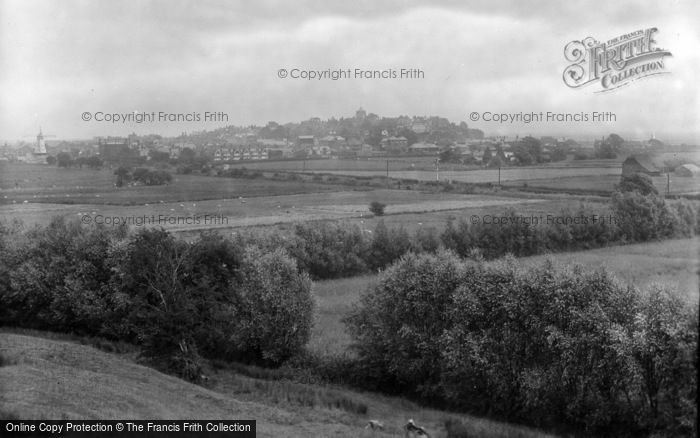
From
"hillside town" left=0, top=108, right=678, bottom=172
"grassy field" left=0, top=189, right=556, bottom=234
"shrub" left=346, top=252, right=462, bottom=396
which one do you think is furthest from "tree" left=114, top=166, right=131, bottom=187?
"shrub" left=346, top=252, right=462, bottom=396

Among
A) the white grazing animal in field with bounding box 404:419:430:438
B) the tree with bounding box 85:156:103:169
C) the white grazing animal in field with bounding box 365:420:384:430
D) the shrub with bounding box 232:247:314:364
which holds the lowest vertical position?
the white grazing animal in field with bounding box 365:420:384:430

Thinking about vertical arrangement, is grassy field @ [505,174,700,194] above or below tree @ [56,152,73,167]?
below

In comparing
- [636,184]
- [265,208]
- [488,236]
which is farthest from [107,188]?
[636,184]

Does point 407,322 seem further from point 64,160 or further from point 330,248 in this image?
point 64,160

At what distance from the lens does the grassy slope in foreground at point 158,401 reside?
10703 millimetres

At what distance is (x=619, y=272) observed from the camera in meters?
17.1

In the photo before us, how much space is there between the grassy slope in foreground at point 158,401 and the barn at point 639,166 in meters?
13.9

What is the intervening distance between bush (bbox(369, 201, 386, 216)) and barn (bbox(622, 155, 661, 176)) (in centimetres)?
894

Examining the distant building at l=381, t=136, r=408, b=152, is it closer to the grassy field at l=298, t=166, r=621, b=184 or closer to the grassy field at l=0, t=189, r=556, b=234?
the grassy field at l=298, t=166, r=621, b=184

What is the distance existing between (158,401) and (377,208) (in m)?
15.8

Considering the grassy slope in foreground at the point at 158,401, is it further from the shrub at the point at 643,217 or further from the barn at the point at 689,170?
the barn at the point at 689,170

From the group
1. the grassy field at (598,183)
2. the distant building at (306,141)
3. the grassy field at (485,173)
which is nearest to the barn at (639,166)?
the grassy field at (598,183)

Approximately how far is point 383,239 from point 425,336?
33.4 feet

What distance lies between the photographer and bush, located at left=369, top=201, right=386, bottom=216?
2675 centimetres
